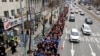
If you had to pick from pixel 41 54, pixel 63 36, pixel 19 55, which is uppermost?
pixel 41 54

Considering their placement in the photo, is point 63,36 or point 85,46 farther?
point 63,36

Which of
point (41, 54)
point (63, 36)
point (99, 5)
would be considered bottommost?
point (99, 5)

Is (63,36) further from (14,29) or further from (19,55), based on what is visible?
(19,55)

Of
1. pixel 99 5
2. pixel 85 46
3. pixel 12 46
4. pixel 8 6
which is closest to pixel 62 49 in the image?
pixel 85 46

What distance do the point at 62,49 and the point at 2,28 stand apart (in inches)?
299

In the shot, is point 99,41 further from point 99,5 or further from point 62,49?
point 99,5

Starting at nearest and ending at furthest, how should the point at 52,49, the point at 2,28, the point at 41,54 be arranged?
the point at 41,54 → the point at 52,49 → the point at 2,28

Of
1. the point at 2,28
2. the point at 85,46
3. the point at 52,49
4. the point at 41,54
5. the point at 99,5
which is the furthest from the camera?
the point at 99,5

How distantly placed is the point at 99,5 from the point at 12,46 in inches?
3959

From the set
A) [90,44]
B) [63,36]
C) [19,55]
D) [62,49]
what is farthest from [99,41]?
[19,55]

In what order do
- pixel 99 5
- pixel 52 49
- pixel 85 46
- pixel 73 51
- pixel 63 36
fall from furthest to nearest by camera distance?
pixel 99 5 < pixel 63 36 < pixel 85 46 < pixel 73 51 < pixel 52 49

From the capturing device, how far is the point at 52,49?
19.7 metres

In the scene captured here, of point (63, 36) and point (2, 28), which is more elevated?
point (2, 28)

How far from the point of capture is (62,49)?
81.5ft
